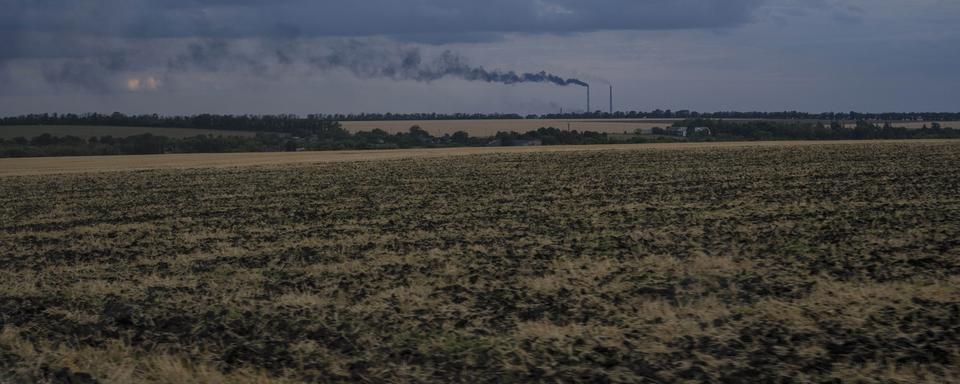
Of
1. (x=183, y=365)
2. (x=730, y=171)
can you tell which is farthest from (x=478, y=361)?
(x=730, y=171)

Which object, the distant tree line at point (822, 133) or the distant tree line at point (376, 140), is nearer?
the distant tree line at point (376, 140)

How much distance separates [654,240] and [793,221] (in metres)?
3.58

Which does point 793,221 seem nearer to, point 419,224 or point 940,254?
point 940,254

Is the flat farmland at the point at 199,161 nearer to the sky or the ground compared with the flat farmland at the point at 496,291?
nearer to the sky

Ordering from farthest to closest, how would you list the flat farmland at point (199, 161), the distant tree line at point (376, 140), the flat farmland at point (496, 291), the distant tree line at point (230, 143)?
the distant tree line at point (376, 140)
the distant tree line at point (230, 143)
the flat farmland at point (199, 161)
the flat farmland at point (496, 291)

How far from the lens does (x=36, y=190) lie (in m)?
31.6

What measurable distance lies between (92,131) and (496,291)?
3709 inches

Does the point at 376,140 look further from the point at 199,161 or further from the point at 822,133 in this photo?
the point at 822,133

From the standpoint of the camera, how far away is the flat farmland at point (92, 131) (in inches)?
3506

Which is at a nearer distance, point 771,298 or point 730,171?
point 771,298

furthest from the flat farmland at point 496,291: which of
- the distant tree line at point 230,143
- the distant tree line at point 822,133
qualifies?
the distant tree line at point 822,133

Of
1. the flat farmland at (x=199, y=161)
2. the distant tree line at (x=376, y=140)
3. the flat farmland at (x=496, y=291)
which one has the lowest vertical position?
the flat farmland at (x=496, y=291)

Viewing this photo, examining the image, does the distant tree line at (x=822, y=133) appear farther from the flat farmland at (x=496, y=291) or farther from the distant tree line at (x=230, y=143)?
the flat farmland at (x=496, y=291)

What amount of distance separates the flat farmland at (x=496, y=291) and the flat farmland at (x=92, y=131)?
239 feet
